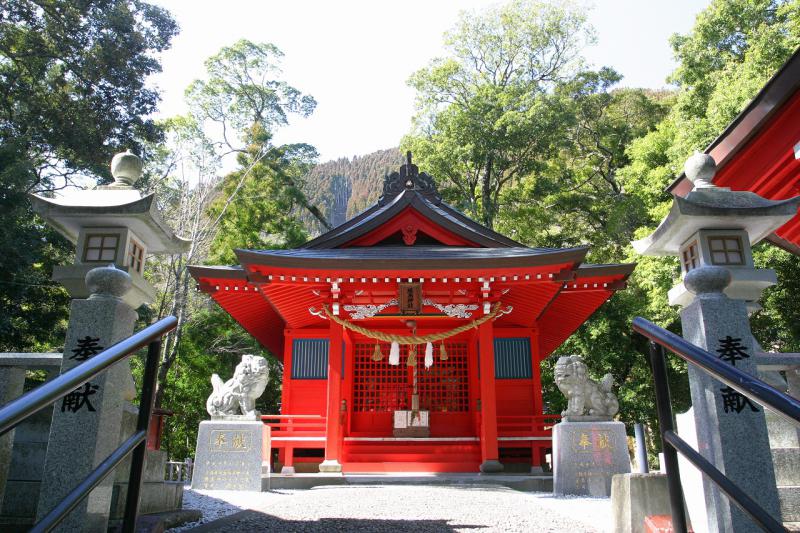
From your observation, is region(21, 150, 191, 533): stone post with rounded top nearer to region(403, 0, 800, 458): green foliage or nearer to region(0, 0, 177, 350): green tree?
region(0, 0, 177, 350): green tree

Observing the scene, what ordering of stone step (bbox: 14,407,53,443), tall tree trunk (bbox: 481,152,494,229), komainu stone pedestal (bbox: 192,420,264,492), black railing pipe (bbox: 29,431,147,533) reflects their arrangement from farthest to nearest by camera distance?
tall tree trunk (bbox: 481,152,494,229)
komainu stone pedestal (bbox: 192,420,264,492)
stone step (bbox: 14,407,53,443)
black railing pipe (bbox: 29,431,147,533)

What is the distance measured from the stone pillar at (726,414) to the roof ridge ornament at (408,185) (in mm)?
9337

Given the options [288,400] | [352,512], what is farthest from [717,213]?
[288,400]

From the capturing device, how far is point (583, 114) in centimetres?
2619

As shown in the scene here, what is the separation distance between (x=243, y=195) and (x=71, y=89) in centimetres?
862

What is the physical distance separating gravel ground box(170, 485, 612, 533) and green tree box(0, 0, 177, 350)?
962cm

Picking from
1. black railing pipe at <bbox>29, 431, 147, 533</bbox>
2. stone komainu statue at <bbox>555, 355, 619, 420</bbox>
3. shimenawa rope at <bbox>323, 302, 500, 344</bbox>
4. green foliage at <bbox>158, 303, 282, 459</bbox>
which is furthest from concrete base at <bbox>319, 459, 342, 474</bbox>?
green foliage at <bbox>158, 303, 282, 459</bbox>

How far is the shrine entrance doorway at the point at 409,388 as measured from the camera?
40.6 ft

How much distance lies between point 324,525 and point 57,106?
1693cm

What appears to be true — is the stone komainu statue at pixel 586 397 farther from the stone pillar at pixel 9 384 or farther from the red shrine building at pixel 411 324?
the stone pillar at pixel 9 384

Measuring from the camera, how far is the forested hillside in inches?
2371

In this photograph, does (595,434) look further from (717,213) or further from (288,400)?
(288,400)

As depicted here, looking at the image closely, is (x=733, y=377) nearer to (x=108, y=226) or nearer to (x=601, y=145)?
(x=108, y=226)

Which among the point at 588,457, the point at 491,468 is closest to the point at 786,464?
the point at 588,457
